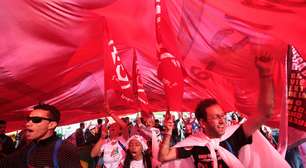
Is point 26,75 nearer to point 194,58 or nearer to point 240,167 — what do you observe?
point 194,58

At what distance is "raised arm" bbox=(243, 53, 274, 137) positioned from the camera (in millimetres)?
2428

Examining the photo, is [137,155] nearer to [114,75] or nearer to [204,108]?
[114,75]

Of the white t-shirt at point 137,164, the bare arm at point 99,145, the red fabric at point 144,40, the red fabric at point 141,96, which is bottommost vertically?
the white t-shirt at point 137,164

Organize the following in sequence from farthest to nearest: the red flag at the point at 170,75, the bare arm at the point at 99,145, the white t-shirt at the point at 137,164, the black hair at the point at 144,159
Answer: the bare arm at the point at 99,145 < the black hair at the point at 144,159 < the white t-shirt at the point at 137,164 < the red flag at the point at 170,75

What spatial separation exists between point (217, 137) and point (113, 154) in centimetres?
319

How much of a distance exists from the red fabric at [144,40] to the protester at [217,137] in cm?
78

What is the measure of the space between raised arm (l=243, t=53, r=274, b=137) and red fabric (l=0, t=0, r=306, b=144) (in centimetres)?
76

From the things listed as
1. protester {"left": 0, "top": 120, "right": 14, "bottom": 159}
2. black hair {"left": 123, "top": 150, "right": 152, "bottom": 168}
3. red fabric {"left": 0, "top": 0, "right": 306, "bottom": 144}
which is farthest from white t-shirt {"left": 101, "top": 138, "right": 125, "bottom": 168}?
protester {"left": 0, "top": 120, "right": 14, "bottom": 159}

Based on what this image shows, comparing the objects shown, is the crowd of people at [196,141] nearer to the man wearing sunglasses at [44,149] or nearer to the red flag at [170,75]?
the man wearing sunglasses at [44,149]

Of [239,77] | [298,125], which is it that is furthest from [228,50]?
[298,125]

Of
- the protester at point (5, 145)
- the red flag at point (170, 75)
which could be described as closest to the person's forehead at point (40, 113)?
the red flag at point (170, 75)

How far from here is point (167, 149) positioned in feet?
9.95

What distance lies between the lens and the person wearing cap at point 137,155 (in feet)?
17.0

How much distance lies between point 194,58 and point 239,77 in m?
0.78
